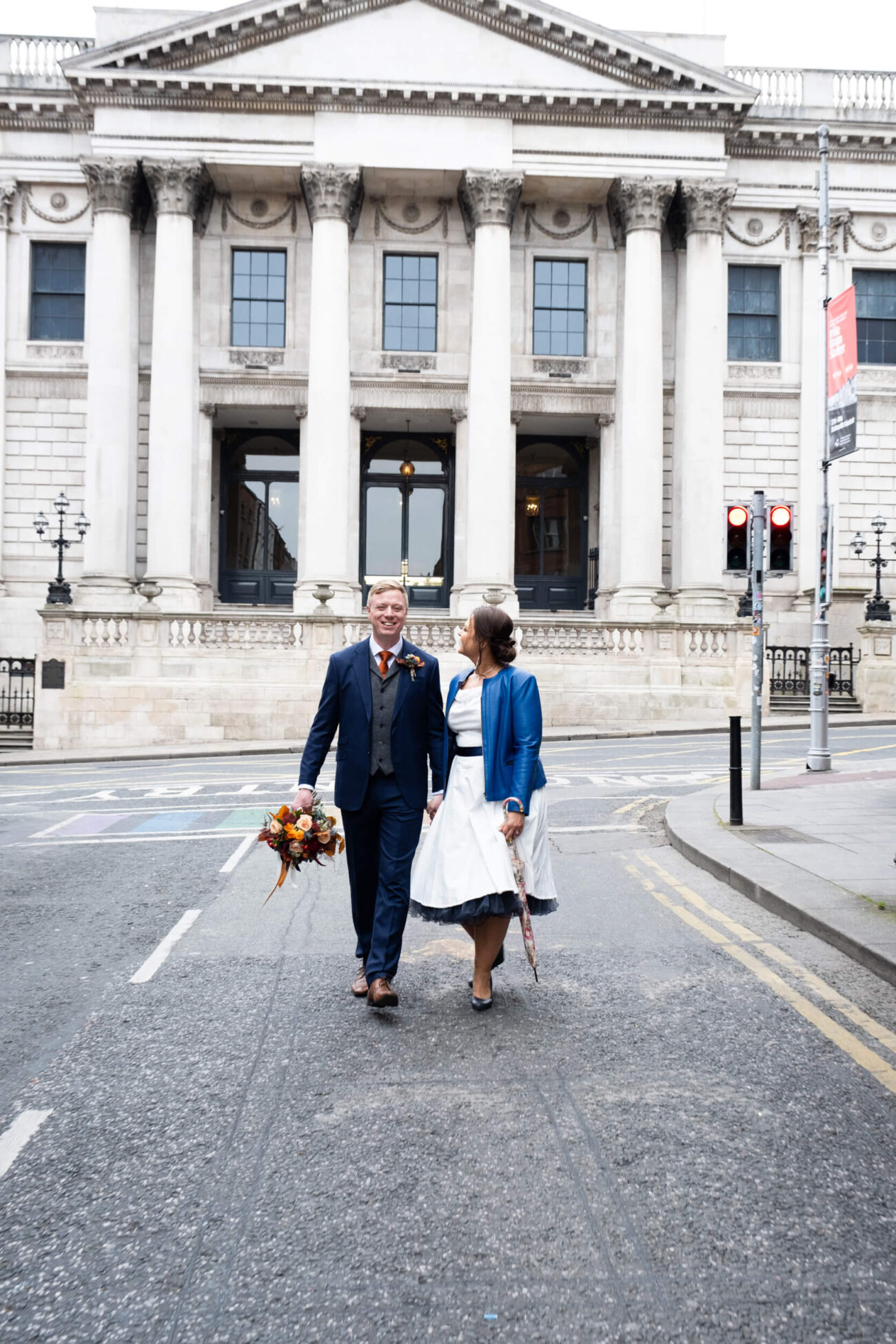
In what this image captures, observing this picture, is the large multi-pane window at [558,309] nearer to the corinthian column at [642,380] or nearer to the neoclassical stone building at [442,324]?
the neoclassical stone building at [442,324]

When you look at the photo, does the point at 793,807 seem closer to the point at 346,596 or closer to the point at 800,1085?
the point at 800,1085

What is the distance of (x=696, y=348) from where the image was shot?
105 feet

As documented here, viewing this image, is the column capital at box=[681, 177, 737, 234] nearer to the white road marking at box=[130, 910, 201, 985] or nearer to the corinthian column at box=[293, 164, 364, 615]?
the corinthian column at box=[293, 164, 364, 615]

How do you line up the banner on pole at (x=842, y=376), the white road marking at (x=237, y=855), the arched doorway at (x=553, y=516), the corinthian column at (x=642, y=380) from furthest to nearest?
the arched doorway at (x=553, y=516) → the corinthian column at (x=642, y=380) → the banner on pole at (x=842, y=376) → the white road marking at (x=237, y=855)

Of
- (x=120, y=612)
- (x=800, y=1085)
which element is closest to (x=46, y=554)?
(x=120, y=612)

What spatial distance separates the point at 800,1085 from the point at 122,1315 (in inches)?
108

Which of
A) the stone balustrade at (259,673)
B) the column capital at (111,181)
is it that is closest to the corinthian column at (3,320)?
the column capital at (111,181)

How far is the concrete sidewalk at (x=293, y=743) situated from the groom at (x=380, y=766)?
55.3ft

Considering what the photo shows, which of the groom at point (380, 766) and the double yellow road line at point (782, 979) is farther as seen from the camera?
the groom at point (380, 766)

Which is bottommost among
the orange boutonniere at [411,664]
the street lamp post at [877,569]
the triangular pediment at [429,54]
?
the orange boutonniere at [411,664]

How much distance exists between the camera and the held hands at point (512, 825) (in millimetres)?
5238

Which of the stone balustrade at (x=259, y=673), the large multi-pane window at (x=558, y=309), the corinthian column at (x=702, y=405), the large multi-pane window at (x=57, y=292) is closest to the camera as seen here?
the stone balustrade at (x=259, y=673)

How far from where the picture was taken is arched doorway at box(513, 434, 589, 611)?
3584 centimetres

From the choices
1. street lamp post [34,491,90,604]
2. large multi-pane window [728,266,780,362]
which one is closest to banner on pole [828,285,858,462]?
street lamp post [34,491,90,604]
